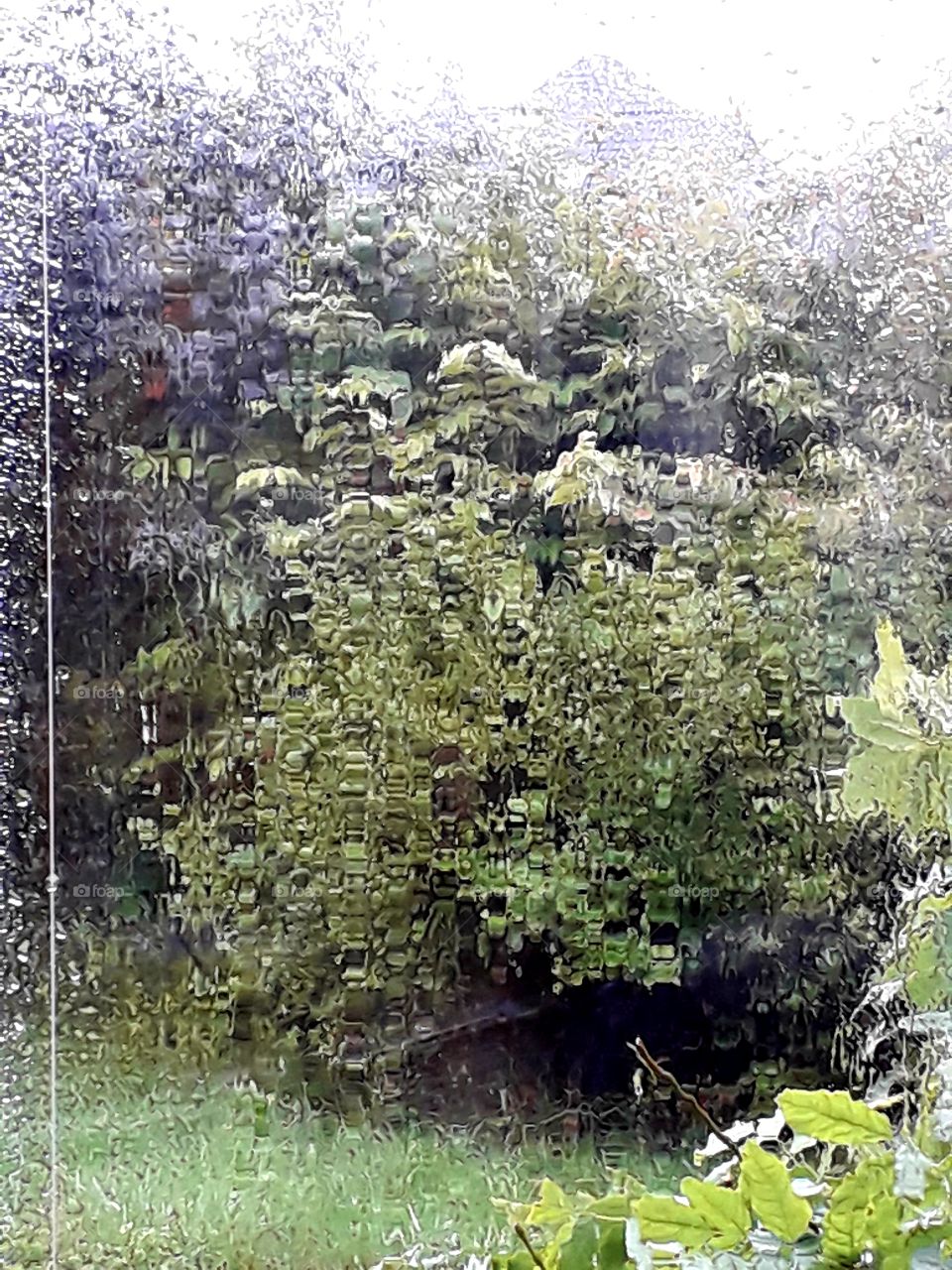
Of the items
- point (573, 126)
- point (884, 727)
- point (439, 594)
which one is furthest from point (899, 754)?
point (573, 126)

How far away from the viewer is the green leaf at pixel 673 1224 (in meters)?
0.52

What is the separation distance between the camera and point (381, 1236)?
102 cm

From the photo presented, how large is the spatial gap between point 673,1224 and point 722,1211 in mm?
22

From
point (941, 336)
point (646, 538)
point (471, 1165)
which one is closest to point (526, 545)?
point (646, 538)

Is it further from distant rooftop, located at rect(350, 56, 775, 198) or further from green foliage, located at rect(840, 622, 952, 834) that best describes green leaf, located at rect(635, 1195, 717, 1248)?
distant rooftop, located at rect(350, 56, 775, 198)

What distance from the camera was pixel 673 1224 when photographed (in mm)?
520

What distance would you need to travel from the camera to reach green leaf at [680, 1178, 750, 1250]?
515mm

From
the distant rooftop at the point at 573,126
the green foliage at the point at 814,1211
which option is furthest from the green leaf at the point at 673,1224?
the distant rooftop at the point at 573,126

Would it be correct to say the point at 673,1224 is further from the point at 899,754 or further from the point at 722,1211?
the point at 899,754

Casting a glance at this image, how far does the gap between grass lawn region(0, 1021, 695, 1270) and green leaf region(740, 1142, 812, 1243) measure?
21.6 inches

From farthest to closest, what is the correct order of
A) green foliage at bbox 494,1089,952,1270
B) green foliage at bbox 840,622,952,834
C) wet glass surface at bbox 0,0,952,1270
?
wet glass surface at bbox 0,0,952,1270, green foliage at bbox 840,622,952,834, green foliage at bbox 494,1089,952,1270

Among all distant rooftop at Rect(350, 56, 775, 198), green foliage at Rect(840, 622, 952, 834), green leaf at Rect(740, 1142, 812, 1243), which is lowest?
green leaf at Rect(740, 1142, 812, 1243)

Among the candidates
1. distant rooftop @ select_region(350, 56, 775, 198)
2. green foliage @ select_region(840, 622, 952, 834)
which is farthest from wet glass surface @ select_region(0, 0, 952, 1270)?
green foliage @ select_region(840, 622, 952, 834)

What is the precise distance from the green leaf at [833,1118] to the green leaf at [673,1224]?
0.06 metres
